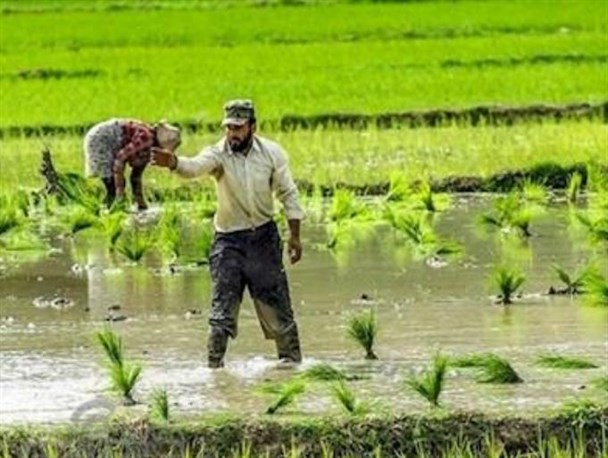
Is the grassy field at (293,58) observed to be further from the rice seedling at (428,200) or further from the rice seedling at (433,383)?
the rice seedling at (433,383)

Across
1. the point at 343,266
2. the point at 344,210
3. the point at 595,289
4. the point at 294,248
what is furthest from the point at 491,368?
the point at 344,210

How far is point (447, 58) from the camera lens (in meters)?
23.2

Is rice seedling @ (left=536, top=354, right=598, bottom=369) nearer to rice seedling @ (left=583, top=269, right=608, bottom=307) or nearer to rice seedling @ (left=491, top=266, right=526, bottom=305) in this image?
rice seedling @ (left=583, top=269, right=608, bottom=307)

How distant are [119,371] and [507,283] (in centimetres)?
269

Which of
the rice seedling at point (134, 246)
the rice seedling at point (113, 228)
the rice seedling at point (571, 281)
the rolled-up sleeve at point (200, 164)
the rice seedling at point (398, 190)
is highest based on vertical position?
the rolled-up sleeve at point (200, 164)

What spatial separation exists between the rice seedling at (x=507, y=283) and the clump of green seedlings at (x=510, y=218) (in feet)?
6.78

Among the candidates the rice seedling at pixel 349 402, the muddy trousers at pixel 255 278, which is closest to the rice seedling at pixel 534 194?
the muddy trousers at pixel 255 278

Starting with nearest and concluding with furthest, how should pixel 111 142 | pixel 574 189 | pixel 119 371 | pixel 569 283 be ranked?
pixel 119 371 → pixel 569 283 → pixel 111 142 → pixel 574 189

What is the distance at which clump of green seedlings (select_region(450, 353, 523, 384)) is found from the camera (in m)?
6.92

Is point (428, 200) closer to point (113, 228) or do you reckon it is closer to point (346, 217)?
point (346, 217)

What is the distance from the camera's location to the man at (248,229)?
7668 millimetres

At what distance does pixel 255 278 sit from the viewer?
7.92m

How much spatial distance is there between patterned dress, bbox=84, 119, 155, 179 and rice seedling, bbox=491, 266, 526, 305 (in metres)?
3.91

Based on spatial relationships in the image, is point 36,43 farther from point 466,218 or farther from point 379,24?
point 466,218
